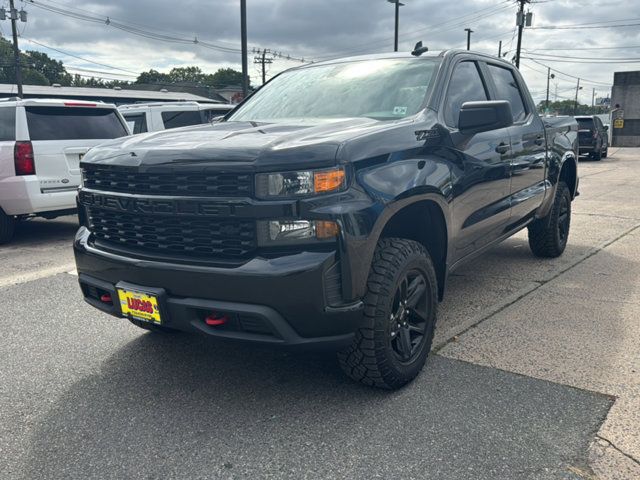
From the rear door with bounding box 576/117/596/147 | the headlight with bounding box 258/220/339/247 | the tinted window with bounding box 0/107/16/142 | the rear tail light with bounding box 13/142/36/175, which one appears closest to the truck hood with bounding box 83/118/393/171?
the headlight with bounding box 258/220/339/247

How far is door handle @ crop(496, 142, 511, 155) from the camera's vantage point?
4211 millimetres

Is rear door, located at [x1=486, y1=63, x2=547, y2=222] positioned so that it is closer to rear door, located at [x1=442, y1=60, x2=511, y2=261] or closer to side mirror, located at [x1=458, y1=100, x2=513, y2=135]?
rear door, located at [x1=442, y1=60, x2=511, y2=261]

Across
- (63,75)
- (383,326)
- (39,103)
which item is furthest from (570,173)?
(63,75)

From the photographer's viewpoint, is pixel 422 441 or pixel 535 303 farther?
pixel 535 303

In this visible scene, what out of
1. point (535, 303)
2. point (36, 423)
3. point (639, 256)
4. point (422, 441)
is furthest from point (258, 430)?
point (639, 256)

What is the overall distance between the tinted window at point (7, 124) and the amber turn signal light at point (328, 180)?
5.66 m

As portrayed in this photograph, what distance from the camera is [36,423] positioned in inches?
112

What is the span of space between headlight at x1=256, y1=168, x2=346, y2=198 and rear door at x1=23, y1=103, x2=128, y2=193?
5.11 meters

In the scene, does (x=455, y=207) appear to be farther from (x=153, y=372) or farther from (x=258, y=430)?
(x=153, y=372)

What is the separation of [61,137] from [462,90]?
525cm

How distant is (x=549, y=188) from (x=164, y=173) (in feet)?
13.0

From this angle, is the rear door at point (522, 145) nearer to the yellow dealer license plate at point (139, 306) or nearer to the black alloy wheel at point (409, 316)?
the black alloy wheel at point (409, 316)

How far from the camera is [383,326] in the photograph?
2.83m

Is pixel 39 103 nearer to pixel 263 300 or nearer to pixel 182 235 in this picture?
pixel 182 235
